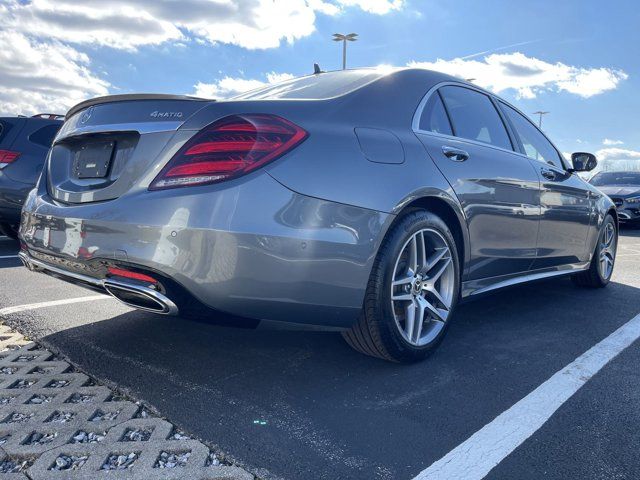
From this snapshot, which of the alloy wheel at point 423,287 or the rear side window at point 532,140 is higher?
the rear side window at point 532,140

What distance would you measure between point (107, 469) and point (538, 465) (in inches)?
56.3

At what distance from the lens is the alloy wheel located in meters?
2.62

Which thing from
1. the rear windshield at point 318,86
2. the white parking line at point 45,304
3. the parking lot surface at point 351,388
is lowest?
the white parking line at point 45,304

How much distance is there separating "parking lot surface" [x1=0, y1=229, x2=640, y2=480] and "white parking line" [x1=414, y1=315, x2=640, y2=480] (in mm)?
30

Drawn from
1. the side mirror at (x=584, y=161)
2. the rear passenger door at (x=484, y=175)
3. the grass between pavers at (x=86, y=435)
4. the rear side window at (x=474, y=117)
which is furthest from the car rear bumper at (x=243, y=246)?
the side mirror at (x=584, y=161)

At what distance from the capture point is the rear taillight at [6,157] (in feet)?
18.4

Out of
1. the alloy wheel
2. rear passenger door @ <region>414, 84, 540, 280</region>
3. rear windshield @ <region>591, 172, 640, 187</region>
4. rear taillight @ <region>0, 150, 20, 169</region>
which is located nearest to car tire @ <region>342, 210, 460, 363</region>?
the alloy wheel

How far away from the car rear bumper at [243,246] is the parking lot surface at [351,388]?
0.24m

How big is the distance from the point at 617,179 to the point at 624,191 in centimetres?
150

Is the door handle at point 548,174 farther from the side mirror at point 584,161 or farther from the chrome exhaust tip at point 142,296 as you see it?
the chrome exhaust tip at point 142,296

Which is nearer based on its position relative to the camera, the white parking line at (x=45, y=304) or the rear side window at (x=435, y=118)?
the rear side window at (x=435, y=118)

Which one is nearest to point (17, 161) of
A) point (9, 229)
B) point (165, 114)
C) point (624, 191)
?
point (9, 229)

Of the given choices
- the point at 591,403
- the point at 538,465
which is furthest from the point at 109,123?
the point at 591,403

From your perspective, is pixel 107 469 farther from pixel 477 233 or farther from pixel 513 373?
pixel 477 233
